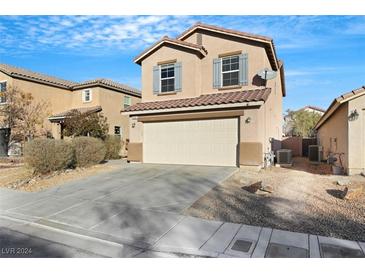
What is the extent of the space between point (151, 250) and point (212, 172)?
645cm

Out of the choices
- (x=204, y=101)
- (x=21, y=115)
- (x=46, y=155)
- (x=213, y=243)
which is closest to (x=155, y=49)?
(x=204, y=101)

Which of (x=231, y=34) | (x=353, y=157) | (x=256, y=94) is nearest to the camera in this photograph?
(x=353, y=157)

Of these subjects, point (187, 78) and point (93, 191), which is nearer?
point (93, 191)

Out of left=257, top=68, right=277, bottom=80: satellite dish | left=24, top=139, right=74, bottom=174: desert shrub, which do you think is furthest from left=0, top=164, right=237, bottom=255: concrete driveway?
left=257, top=68, right=277, bottom=80: satellite dish

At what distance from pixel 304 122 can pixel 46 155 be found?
108ft

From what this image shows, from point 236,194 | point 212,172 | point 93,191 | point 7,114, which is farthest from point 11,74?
point 236,194

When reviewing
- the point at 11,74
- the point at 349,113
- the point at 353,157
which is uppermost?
the point at 11,74

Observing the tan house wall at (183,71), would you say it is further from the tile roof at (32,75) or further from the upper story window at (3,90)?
the upper story window at (3,90)

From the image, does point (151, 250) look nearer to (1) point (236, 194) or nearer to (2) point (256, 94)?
(1) point (236, 194)

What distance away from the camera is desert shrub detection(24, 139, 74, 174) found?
34.2 feet

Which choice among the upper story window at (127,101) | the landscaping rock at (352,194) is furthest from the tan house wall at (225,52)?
the upper story window at (127,101)

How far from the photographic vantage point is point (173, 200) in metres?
6.91

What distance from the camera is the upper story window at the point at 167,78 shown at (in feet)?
47.2

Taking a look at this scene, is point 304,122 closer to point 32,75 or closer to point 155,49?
point 155,49
